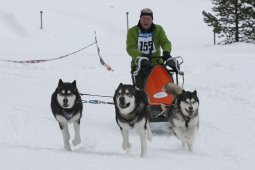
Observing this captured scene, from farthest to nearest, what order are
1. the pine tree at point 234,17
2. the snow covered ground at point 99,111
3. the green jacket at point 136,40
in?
the pine tree at point 234,17 < the green jacket at point 136,40 < the snow covered ground at point 99,111

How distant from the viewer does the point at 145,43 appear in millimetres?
6988

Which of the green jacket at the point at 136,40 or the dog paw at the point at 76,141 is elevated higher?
the green jacket at the point at 136,40

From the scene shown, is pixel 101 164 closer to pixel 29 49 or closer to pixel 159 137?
pixel 159 137

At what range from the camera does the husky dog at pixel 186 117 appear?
5.89 metres

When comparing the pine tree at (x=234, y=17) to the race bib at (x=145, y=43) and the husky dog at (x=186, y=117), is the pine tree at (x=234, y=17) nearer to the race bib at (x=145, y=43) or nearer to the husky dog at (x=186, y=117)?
the race bib at (x=145, y=43)

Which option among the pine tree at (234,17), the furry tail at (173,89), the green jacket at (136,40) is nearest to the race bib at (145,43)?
the green jacket at (136,40)

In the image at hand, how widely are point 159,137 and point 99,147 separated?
3.42ft

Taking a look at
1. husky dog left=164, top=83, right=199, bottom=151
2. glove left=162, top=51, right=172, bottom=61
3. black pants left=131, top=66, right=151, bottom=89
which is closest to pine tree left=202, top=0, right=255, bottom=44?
glove left=162, top=51, right=172, bottom=61

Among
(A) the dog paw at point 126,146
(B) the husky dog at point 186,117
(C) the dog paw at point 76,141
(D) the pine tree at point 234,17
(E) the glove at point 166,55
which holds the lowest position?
(A) the dog paw at point 126,146

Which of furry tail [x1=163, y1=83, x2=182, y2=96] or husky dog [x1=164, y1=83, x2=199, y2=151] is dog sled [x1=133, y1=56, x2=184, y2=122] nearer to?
furry tail [x1=163, y1=83, x2=182, y2=96]

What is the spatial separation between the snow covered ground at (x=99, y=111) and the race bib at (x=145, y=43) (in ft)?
3.73

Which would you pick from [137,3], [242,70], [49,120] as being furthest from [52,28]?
[49,120]

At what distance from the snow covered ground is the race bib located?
1.14 meters

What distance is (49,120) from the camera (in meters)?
7.54
